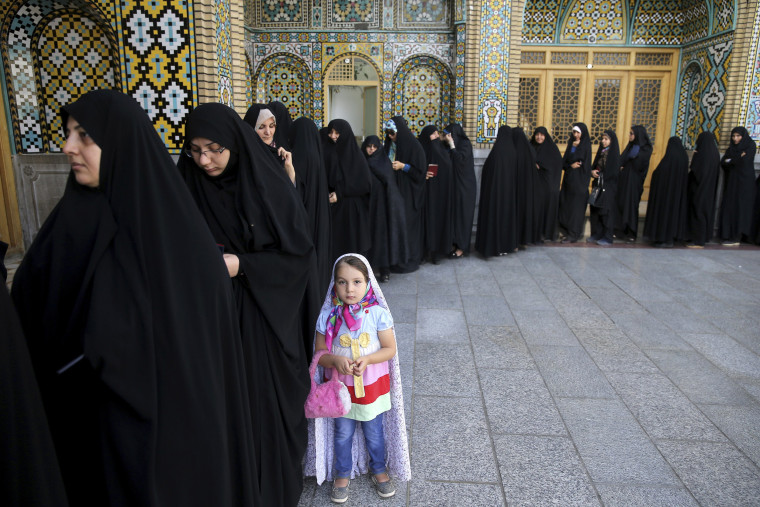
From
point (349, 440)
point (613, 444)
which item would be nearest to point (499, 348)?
point (613, 444)

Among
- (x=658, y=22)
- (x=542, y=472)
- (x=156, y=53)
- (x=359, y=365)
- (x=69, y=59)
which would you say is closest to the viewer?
(x=359, y=365)

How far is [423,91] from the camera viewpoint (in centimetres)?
850

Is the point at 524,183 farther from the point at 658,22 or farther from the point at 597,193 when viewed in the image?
the point at 658,22

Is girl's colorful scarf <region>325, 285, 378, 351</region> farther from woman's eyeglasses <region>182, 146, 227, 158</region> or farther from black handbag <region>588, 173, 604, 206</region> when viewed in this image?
black handbag <region>588, 173, 604, 206</region>

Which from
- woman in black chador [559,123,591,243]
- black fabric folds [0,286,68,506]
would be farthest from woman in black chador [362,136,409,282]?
black fabric folds [0,286,68,506]

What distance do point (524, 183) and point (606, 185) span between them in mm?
1336

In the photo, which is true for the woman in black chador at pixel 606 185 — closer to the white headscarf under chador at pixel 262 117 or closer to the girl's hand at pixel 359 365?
the white headscarf under chador at pixel 262 117

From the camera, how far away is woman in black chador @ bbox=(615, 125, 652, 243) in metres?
7.01

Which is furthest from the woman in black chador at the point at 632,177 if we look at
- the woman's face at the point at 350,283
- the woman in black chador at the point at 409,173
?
the woman's face at the point at 350,283

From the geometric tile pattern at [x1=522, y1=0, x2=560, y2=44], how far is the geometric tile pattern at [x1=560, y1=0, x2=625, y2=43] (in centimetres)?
21

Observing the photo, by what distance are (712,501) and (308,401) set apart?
1599mm

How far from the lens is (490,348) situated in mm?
3521

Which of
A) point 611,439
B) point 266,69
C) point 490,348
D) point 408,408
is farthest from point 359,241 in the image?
point 266,69

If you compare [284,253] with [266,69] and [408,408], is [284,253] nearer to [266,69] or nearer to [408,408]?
[408,408]
